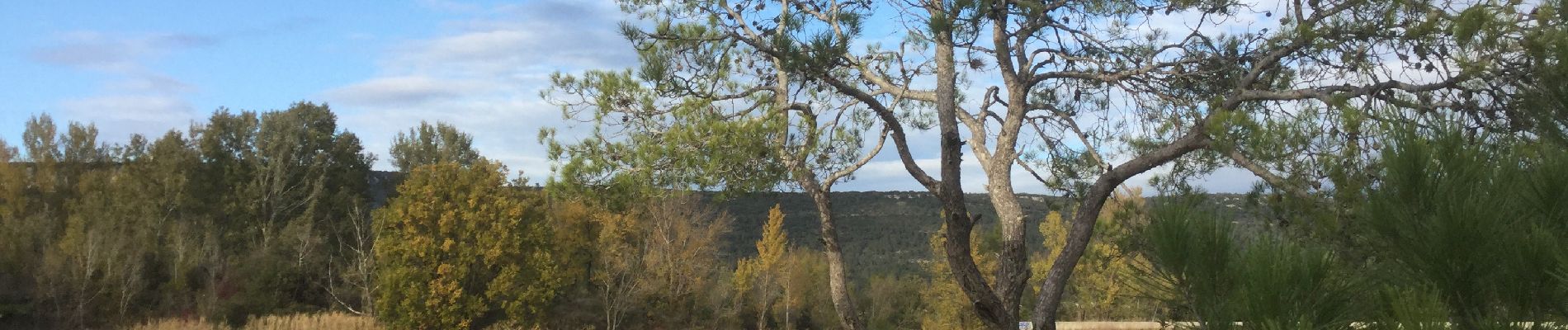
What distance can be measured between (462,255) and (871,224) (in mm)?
40344

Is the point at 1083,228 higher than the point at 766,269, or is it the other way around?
the point at 1083,228

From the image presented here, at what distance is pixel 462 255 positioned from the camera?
25.6 metres

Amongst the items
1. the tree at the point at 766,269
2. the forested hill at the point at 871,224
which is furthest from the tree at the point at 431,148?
the tree at the point at 766,269

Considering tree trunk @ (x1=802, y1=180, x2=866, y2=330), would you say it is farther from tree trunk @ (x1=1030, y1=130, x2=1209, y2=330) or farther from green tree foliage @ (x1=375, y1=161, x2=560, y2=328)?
green tree foliage @ (x1=375, y1=161, x2=560, y2=328)

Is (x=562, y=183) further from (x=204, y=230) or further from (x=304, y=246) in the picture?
(x=204, y=230)

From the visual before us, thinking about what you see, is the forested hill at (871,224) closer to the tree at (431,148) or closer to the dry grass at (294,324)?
the tree at (431,148)

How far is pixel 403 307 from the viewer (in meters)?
24.5

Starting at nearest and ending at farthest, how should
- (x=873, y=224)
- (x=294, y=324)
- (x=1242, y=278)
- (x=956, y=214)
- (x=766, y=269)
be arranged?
(x=1242, y=278)
(x=956, y=214)
(x=294, y=324)
(x=766, y=269)
(x=873, y=224)

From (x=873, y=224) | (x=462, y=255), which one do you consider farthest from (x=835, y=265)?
(x=873, y=224)

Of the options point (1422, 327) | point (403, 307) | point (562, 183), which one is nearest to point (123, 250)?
point (403, 307)

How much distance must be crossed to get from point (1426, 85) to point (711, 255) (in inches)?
1111

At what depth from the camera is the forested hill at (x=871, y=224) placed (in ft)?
185

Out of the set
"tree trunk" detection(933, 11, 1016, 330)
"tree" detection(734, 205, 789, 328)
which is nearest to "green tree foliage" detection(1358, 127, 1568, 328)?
"tree trunk" detection(933, 11, 1016, 330)

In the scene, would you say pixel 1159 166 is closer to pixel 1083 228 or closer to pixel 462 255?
pixel 1083 228
